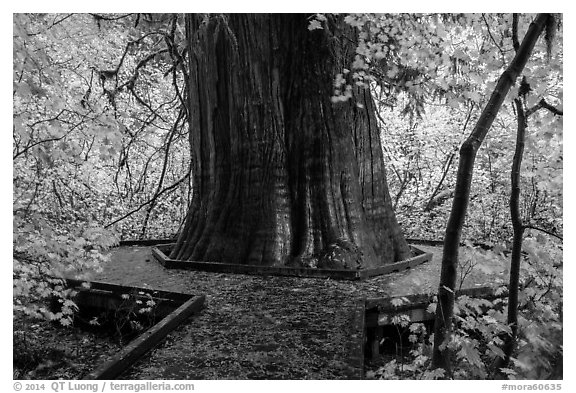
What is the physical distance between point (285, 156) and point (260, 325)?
281 centimetres

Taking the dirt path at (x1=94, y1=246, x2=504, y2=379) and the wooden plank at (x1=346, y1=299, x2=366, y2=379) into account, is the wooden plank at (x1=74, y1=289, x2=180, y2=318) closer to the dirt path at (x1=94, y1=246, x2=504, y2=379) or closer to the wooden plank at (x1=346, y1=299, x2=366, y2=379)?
the dirt path at (x1=94, y1=246, x2=504, y2=379)

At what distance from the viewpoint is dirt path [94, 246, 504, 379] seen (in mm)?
3004

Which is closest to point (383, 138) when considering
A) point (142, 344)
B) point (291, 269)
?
point (291, 269)

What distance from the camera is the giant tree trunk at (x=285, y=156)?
233 inches

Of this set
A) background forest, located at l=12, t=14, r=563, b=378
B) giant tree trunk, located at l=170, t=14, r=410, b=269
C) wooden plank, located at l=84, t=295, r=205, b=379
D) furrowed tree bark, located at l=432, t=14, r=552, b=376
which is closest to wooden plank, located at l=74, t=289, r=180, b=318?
background forest, located at l=12, t=14, r=563, b=378

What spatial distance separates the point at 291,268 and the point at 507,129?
8018 millimetres

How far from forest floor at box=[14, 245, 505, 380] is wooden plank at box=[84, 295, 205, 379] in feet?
0.17

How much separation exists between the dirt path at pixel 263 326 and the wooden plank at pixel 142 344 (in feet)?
0.20

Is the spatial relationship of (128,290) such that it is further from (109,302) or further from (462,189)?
(462,189)

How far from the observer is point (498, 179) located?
1141 cm

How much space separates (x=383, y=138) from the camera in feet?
43.6
